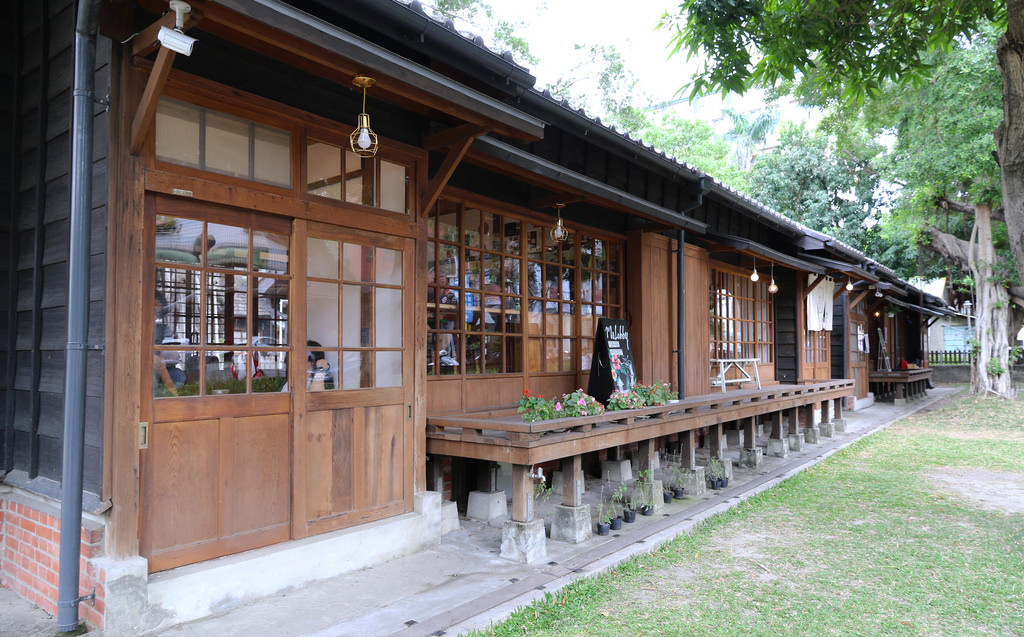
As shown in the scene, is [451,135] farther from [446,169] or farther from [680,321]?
[680,321]

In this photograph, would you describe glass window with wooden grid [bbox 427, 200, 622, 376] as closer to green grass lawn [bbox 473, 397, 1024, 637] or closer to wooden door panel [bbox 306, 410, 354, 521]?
wooden door panel [bbox 306, 410, 354, 521]

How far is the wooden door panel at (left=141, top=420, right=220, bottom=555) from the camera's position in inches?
135

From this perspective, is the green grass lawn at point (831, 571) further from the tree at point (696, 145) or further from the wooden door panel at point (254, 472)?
the tree at point (696, 145)

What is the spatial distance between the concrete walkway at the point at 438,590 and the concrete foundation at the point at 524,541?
74 millimetres

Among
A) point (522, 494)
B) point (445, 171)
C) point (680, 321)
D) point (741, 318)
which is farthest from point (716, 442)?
point (445, 171)

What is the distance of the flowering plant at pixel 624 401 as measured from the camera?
5.95 metres

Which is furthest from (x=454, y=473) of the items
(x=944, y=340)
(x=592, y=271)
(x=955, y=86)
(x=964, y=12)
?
(x=944, y=340)

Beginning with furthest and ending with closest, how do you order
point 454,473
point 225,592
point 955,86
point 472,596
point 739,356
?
point 955,86 → point 739,356 → point 454,473 → point 472,596 → point 225,592

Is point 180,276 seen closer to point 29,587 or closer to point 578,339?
point 29,587

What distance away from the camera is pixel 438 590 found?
402cm

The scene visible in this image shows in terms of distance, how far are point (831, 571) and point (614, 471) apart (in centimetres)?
283

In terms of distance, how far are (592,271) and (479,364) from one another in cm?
218

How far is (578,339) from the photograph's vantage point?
285 inches

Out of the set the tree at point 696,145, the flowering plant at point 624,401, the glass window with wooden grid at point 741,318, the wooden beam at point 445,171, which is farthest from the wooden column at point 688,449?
the tree at point 696,145
